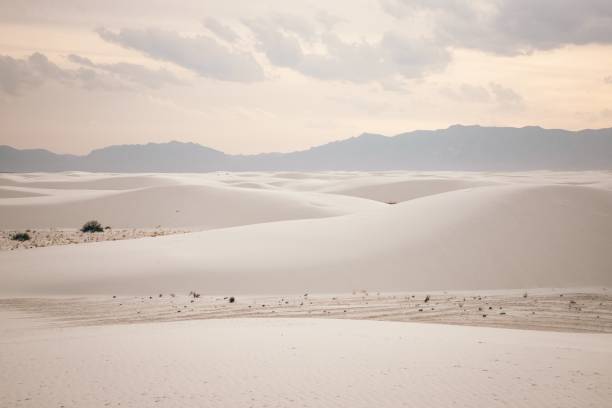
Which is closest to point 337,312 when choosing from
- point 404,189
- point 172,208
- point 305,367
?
point 305,367

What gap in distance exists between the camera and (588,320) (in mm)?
11305

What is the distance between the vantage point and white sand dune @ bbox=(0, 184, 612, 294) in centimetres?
1535

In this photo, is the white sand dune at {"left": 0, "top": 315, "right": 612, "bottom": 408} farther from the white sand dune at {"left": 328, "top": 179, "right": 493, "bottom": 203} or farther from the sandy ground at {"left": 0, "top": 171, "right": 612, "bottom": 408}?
the white sand dune at {"left": 328, "top": 179, "right": 493, "bottom": 203}

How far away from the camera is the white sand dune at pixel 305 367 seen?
5.77 meters

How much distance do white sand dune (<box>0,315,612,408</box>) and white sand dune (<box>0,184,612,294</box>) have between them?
5714 millimetres

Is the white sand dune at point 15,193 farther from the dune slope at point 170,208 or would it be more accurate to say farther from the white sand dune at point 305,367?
the white sand dune at point 305,367

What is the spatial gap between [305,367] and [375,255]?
10628mm

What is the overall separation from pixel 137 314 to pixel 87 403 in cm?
675

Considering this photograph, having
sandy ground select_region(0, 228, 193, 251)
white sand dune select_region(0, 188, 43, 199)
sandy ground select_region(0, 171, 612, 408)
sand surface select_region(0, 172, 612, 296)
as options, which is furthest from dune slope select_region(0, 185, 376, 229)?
sand surface select_region(0, 172, 612, 296)

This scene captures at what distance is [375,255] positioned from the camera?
17312mm

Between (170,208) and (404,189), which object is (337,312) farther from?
(404,189)

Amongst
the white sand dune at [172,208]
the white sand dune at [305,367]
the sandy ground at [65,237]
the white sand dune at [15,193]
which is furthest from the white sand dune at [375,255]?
the white sand dune at [15,193]

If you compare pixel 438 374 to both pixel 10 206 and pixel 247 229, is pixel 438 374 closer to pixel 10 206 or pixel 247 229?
pixel 247 229

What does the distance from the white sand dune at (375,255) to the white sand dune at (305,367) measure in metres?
5.71
